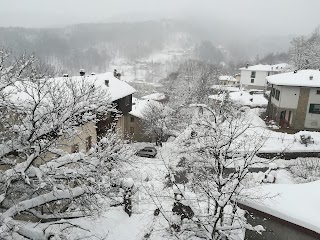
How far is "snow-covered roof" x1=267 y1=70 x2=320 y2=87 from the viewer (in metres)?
33.3

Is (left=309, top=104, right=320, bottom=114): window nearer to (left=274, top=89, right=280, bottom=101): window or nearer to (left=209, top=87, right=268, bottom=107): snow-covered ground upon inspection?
(left=274, top=89, right=280, bottom=101): window

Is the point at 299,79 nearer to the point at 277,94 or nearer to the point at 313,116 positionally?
the point at 277,94

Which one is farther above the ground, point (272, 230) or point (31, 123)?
point (31, 123)

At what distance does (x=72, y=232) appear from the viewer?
1272 cm

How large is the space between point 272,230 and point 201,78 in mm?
43623

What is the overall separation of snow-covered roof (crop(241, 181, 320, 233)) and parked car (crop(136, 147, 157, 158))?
20.5m

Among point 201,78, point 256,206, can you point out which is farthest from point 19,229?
point 201,78

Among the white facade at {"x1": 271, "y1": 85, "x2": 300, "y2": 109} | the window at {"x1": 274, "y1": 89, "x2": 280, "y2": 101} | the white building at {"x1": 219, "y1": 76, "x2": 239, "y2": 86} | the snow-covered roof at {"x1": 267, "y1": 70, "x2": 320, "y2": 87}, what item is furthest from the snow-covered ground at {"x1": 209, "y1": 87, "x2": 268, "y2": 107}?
the white building at {"x1": 219, "y1": 76, "x2": 239, "y2": 86}

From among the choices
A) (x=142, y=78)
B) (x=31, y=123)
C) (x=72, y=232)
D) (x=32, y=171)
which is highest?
(x=31, y=123)

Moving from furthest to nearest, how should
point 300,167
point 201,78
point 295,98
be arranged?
1. point 201,78
2. point 295,98
3. point 300,167

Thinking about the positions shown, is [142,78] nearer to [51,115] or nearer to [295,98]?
[295,98]

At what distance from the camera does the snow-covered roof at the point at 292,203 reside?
9.27 m

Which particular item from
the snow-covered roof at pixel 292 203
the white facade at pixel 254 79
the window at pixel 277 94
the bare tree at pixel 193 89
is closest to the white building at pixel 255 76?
the white facade at pixel 254 79

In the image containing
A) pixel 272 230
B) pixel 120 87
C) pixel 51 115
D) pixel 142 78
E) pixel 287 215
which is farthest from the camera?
pixel 142 78
